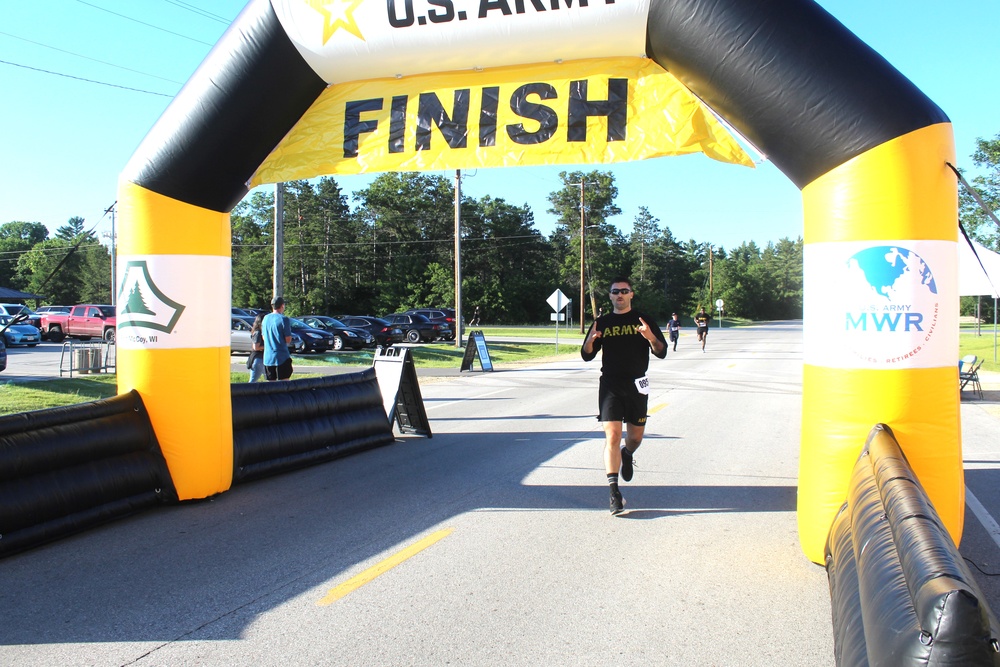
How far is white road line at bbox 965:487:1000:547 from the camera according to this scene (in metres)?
5.90

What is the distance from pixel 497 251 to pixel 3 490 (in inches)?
2808

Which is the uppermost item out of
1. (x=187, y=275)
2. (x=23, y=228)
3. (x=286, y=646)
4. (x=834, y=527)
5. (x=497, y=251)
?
(x=23, y=228)

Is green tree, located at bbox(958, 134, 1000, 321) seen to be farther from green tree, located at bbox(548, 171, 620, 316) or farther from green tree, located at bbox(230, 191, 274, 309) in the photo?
green tree, located at bbox(230, 191, 274, 309)

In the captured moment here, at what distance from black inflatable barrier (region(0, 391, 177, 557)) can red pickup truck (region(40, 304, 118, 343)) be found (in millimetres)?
29602

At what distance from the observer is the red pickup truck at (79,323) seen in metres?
33.7

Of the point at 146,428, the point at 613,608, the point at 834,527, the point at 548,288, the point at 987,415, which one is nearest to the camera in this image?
the point at 613,608

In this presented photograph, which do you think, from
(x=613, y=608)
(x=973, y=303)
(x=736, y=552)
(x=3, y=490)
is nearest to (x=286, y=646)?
(x=613, y=608)

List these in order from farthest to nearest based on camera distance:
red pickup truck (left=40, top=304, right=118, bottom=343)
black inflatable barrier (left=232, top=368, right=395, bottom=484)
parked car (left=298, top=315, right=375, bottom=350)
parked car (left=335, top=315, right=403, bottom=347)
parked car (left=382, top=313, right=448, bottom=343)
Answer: parked car (left=382, top=313, right=448, bottom=343), parked car (left=335, top=315, right=403, bottom=347), red pickup truck (left=40, top=304, right=118, bottom=343), parked car (left=298, top=315, right=375, bottom=350), black inflatable barrier (left=232, top=368, right=395, bottom=484)

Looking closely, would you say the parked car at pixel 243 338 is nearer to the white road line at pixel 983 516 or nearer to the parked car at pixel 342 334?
the parked car at pixel 342 334

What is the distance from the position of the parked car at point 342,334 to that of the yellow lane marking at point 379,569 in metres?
25.3

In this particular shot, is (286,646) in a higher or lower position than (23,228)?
lower

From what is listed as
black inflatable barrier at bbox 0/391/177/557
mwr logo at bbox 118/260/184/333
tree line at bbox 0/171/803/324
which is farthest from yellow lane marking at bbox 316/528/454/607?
tree line at bbox 0/171/803/324

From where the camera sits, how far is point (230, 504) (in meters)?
6.67

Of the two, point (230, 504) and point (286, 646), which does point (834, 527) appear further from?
point (230, 504)
